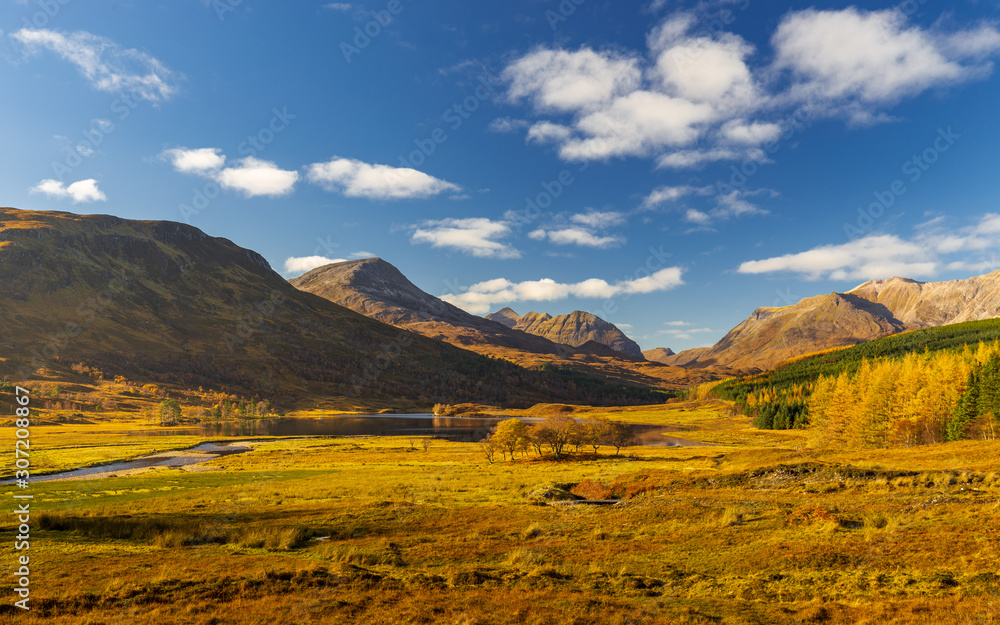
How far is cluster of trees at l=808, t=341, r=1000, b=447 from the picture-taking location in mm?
83250

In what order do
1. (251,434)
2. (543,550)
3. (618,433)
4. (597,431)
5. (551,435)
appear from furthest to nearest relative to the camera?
(251,434) < (597,431) < (618,433) < (551,435) < (543,550)

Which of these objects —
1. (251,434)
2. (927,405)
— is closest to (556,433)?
(927,405)

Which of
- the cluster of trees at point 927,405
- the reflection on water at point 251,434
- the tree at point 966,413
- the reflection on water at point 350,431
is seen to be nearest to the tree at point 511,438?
the reflection on water at point 251,434

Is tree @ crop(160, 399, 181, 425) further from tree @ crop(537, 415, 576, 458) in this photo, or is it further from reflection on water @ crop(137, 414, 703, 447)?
tree @ crop(537, 415, 576, 458)

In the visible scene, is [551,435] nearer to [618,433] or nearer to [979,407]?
[618,433]

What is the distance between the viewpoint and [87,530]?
3281cm

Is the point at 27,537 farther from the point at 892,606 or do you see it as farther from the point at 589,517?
the point at 892,606

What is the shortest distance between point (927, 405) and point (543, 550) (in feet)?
338

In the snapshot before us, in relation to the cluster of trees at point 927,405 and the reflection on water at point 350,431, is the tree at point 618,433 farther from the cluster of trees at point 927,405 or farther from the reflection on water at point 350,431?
the cluster of trees at point 927,405

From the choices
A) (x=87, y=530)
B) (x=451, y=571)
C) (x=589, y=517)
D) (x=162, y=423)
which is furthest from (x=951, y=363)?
(x=162, y=423)

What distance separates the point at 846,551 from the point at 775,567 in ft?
14.0

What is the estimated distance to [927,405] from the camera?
302ft

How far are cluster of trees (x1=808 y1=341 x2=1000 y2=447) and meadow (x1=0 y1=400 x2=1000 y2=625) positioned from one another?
38.2 meters

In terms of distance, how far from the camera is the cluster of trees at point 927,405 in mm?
83250
